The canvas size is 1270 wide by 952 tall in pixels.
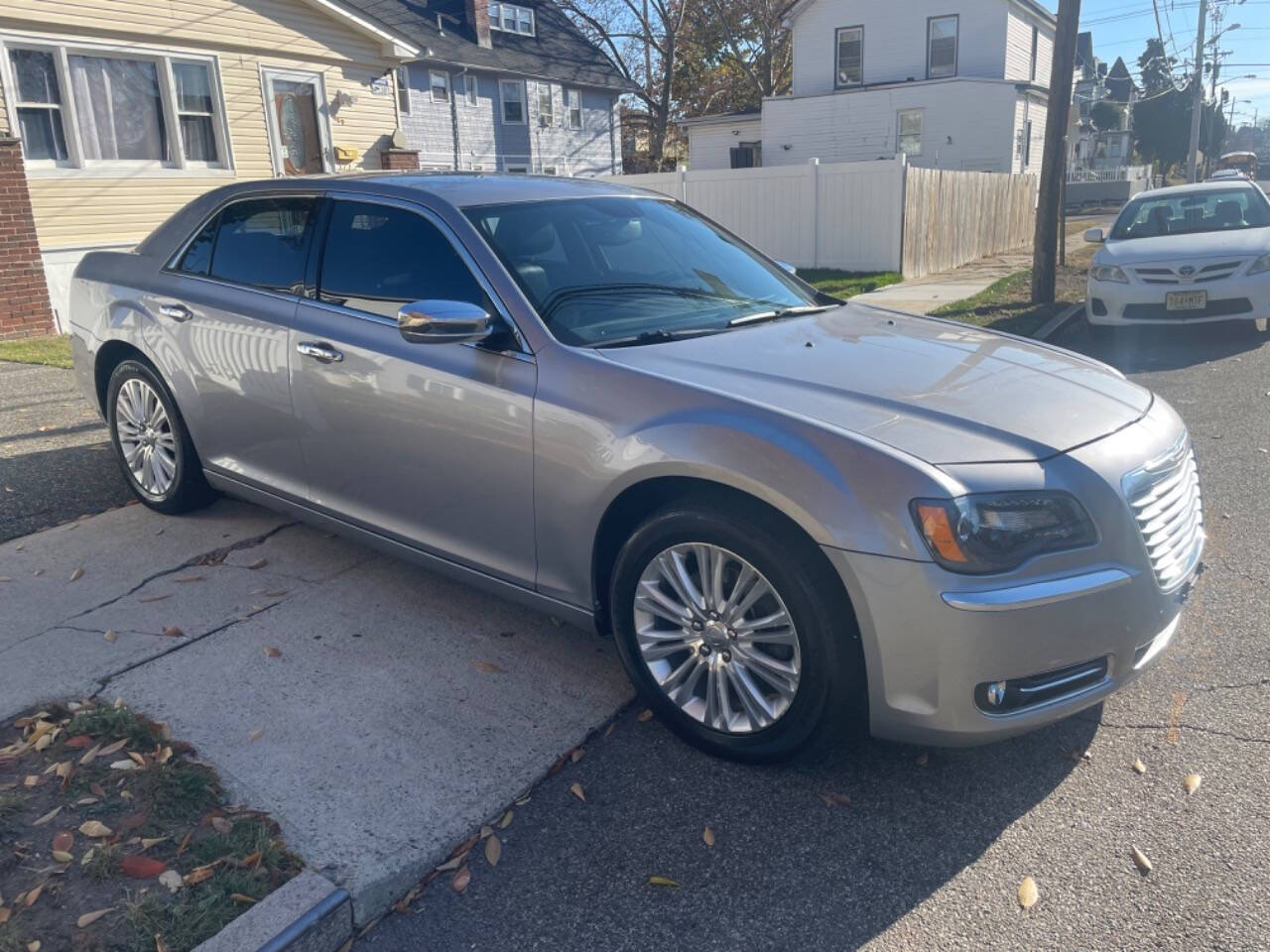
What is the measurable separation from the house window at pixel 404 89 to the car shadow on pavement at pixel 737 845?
2764 centimetres

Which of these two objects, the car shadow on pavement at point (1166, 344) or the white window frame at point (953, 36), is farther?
the white window frame at point (953, 36)

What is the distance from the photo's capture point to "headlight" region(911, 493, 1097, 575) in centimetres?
280

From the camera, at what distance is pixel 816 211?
687 inches

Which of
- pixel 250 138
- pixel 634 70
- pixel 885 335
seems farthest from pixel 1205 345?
pixel 634 70

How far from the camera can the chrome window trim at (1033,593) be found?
109 inches

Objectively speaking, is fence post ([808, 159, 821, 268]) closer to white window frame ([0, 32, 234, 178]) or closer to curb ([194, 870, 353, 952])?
white window frame ([0, 32, 234, 178])

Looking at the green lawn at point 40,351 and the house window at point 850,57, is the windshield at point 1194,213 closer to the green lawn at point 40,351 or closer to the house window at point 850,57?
the green lawn at point 40,351

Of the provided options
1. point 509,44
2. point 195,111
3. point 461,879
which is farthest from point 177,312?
point 509,44

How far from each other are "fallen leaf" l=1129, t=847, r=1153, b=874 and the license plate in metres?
8.46

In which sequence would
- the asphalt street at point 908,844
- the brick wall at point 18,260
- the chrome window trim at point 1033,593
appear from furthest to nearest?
the brick wall at point 18,260
the chrome window trim at point 1033,593
the asphalt street at point 908,844

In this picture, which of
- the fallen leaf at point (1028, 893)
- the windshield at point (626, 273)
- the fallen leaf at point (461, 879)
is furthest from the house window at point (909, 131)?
the fallen leaf at point (461, 879)

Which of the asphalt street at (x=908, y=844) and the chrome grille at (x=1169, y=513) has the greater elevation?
the chrome grille at (x=1169, y=513)

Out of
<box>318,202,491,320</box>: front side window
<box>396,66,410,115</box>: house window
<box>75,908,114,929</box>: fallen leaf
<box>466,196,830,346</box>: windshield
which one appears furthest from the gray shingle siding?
<box>75,908,114,929</box>: fallen leaf

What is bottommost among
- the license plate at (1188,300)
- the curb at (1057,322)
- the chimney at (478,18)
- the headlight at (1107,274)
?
the curb at (1057,322)
